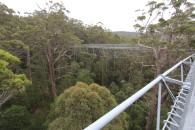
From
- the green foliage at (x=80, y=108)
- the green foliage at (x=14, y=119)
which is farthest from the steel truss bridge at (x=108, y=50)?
the green foliage at (x=80, y=108)

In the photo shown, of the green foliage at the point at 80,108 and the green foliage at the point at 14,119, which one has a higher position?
the green foliage at the point at 80,108

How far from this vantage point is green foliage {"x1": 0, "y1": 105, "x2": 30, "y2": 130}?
32.0 feet

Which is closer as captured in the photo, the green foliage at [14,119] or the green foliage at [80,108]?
the green foliage at [80,108]

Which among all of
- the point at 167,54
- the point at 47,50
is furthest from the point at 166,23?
the point at 47,50

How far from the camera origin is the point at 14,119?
32.7ft

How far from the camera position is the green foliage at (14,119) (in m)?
9.75

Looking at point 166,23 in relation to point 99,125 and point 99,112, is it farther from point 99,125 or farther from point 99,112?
point 99,125

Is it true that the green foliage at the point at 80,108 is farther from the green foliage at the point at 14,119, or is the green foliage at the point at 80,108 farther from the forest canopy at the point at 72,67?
the green foliage at the point at 14,119

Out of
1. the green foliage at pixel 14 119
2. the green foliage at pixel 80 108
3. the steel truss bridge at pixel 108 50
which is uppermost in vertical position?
the steel truss bridge at pixel 108 50

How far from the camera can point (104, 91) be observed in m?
6.57

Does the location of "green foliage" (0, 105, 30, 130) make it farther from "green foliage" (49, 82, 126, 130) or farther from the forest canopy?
"green foliage" (49, 82, 126, 130)

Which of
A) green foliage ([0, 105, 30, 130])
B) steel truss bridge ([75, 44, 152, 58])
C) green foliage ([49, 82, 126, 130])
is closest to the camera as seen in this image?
green foliage ([49, 82, 126, 130])

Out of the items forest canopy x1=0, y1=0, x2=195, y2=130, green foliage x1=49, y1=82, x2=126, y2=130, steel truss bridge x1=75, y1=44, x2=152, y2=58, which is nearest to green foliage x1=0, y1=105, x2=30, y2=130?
forest canopy x1=0, y1=0, x2=195, y2=130

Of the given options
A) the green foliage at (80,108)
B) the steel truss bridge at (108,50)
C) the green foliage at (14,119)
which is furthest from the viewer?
the steel truss bridge at (108,50)
